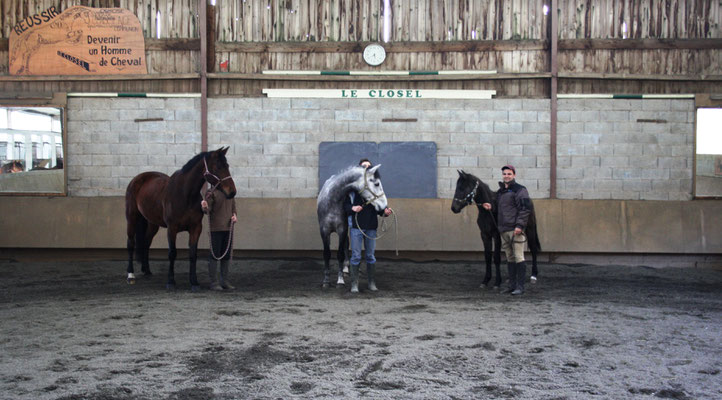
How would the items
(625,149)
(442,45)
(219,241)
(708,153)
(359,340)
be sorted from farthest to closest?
1. (442,45)
2. (625,149)
3. (708,153)
4. (219,241)
5. (359,340)

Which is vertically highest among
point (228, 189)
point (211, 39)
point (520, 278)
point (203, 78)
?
point (211, 39)

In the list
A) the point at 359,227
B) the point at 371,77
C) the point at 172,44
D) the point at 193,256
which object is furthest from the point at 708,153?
the point at 172,44

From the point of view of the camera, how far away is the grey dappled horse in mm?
8422

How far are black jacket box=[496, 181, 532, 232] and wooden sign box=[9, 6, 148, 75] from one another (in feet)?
24.3

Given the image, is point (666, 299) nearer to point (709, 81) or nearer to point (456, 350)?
point (456, 350)

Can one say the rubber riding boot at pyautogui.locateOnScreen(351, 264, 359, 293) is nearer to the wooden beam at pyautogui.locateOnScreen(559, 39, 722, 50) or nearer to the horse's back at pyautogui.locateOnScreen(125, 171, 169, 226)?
the horse's back at pyautogui.locateOnScreen(125, 171, 169, 226)

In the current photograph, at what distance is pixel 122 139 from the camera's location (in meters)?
12.4

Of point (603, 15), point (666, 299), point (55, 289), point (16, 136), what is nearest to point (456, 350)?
point (666, 299)

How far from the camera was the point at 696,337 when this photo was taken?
19.9 feet

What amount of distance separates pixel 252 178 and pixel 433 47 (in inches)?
162

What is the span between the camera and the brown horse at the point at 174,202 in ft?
28.0

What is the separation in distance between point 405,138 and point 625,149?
3.99 metres

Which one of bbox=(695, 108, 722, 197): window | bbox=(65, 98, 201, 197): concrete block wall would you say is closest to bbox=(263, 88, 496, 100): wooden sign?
bbox=(65, 98, 201, 197): concrete block wall

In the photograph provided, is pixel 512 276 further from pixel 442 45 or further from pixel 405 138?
pixel 442 45
